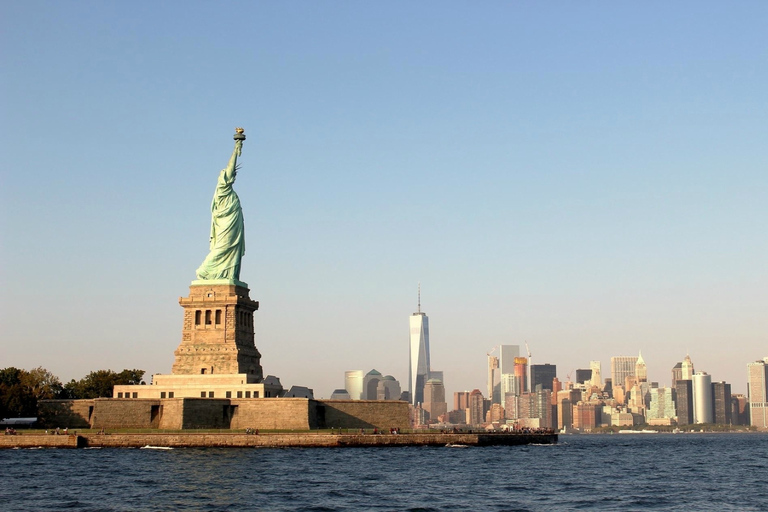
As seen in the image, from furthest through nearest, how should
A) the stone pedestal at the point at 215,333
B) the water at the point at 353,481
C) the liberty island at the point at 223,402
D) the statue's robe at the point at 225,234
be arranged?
the statue's robe at the point at 225,234 < the stone pedestal at the point at 215,333 < the liberty island at the point at 223,402 < the water at the point at 353,481

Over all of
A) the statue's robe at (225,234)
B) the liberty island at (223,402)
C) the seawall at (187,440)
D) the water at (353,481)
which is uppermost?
the statue's robe at (225,234)

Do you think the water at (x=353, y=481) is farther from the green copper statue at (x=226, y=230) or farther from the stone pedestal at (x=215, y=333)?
the green copper statue at (x=226, y=230)

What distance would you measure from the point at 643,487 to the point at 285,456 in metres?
32.6

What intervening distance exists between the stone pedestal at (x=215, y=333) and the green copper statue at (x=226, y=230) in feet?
6.88

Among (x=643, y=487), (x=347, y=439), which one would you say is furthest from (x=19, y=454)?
(x=643, y=487)

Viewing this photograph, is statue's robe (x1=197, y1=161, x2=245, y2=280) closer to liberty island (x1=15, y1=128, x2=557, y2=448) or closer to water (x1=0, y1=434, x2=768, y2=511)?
liberty island (x1=15, y1=128, x2=557, y2=448)

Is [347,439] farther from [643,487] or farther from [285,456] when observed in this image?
[643,487]

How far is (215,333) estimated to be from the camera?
11169 centimetres

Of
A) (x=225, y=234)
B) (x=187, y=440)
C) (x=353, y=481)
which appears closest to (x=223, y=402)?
(x=187, y=440)

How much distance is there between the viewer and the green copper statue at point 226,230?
116 m

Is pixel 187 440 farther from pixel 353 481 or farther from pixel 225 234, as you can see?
pixel 353 481

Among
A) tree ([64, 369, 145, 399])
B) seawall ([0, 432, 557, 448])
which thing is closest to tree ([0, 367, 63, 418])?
tree ([64, 369, 145, 399])

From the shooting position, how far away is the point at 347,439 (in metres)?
102

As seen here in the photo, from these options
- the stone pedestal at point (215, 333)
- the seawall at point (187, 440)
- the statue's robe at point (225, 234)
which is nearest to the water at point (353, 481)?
the seawall at point (187, 440)
